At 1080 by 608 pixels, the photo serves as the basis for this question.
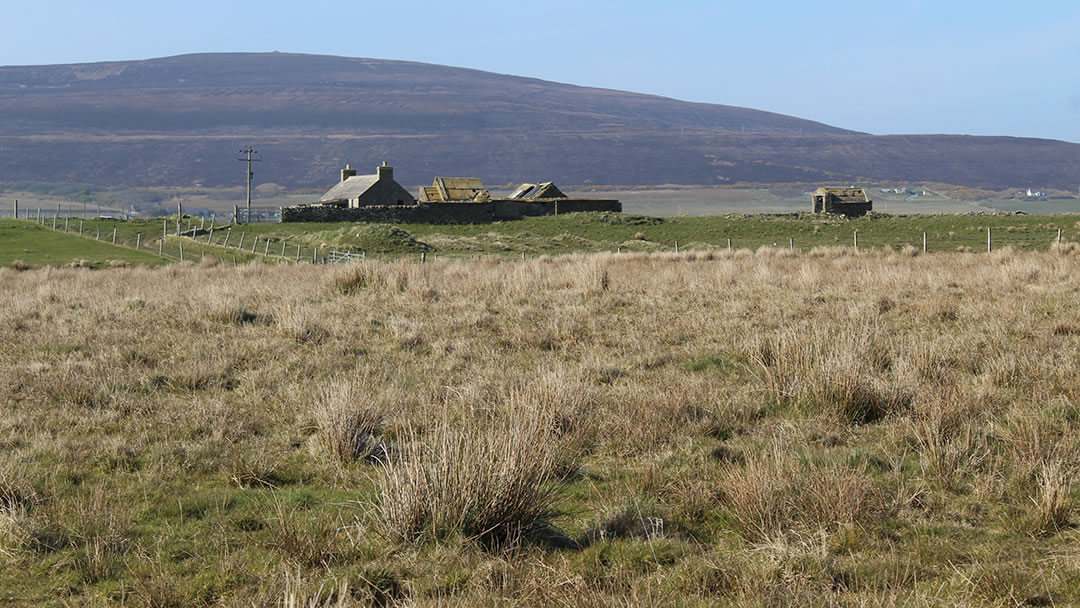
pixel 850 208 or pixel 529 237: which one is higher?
pixel 850 208

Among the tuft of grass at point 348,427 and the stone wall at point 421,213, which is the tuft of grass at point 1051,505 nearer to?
the tuft of grass at point 348,427

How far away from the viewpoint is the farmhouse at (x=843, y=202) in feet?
187

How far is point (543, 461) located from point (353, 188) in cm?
5954

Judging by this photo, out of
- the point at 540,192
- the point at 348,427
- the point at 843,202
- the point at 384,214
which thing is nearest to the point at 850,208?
the point at 843,202

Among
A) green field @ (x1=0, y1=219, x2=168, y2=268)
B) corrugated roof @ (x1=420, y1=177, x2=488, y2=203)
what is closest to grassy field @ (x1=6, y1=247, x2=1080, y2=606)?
green field @ (x1=0, y1=219, x2=168, y2=268)

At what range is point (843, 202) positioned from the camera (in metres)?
57.5

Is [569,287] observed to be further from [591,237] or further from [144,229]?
[144,229]

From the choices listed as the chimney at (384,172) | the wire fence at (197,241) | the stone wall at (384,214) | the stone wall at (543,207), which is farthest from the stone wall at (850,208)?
the wire fence at (197,241)

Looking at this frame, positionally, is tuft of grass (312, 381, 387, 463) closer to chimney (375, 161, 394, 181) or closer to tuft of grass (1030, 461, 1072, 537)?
tuft of grass (1030, 461, 1072, 537)

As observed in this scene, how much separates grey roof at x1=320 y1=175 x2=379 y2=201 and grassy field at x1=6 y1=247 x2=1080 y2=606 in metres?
50.3

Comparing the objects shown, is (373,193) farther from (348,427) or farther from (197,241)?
(348,427)

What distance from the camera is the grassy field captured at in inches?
183

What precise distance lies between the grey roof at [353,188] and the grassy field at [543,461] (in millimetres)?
50337

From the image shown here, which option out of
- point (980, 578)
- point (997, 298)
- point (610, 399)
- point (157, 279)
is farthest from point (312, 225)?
point (980, 578)
